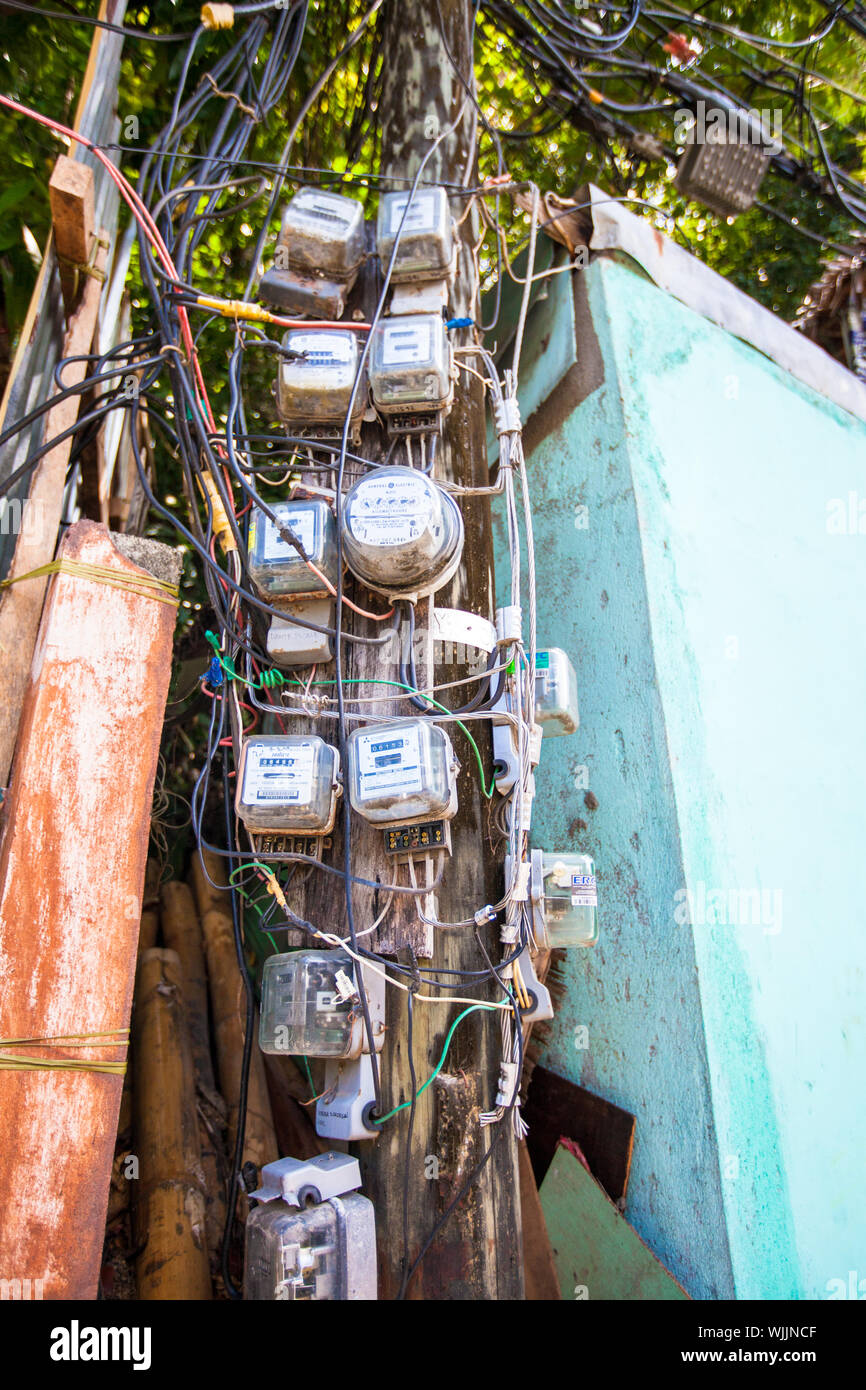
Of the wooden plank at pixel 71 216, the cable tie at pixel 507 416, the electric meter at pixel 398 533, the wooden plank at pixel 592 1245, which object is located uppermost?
the wooden plank at pixel 71 216

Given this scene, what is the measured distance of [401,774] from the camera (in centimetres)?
177

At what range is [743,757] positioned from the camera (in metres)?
2.59

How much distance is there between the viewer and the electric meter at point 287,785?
183cm

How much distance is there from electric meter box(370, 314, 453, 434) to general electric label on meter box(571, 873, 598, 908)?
4.01ft

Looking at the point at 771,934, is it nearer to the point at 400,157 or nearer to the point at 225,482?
the point at 225,482

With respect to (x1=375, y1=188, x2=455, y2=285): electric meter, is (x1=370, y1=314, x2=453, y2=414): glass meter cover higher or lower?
lower

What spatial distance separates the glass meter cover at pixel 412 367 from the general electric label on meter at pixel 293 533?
0.40 meters

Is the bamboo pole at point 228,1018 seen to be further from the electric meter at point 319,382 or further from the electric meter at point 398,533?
the electric meter at point 319,382

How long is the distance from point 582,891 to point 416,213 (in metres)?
1.93

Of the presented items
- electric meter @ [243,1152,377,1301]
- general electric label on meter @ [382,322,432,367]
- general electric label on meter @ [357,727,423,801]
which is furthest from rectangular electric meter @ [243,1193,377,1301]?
general electric label on meter @ [382,322,432,367]

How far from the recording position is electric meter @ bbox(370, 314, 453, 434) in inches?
85.0

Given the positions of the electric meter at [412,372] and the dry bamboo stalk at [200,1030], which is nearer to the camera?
the electric meter at [412,372]

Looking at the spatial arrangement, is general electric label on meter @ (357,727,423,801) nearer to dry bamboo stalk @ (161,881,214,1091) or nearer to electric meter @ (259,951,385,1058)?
electric meter @ (259,951,385,1058)

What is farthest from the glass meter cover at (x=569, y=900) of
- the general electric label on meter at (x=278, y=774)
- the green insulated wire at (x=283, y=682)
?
the general electric label on meter at (x=278, y=774)
